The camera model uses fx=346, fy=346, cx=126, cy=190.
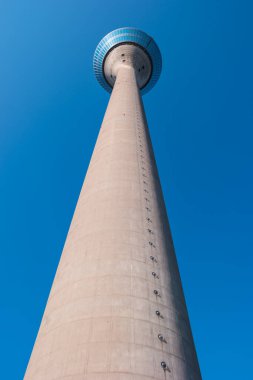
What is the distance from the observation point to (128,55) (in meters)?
55.3

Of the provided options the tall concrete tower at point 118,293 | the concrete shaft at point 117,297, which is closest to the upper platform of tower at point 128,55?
the tall concrete tower at point 118,293

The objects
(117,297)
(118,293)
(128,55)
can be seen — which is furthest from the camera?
(128,55)

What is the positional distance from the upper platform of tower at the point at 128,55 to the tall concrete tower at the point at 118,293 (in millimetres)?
32650

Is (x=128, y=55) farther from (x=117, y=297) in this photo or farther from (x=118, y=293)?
(x=117, y=297)

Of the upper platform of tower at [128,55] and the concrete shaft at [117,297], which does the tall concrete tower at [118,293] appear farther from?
the upper platform of tower at [128,55]

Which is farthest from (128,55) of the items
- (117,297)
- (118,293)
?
(117,297)

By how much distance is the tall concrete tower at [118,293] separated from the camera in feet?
43.1

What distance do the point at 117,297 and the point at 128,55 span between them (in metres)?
47.9

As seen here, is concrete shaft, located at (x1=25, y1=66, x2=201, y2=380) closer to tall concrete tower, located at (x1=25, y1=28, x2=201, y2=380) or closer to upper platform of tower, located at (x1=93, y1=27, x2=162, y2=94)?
tall concrete tower, located at (x1=25, y1=28, x2=201, y2=380)

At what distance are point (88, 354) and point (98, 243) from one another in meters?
6.46

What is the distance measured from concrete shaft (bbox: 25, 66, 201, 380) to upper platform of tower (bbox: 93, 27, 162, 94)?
35.5 m

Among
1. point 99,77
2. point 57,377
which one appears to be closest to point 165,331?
point 57,377

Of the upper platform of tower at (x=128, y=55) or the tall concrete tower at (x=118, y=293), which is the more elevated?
the upper platform of tower at (x=128, y=55)

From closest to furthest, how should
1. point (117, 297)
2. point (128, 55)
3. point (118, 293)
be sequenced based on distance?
point (117, 297) → point (118, 293) → point (128, 55)
